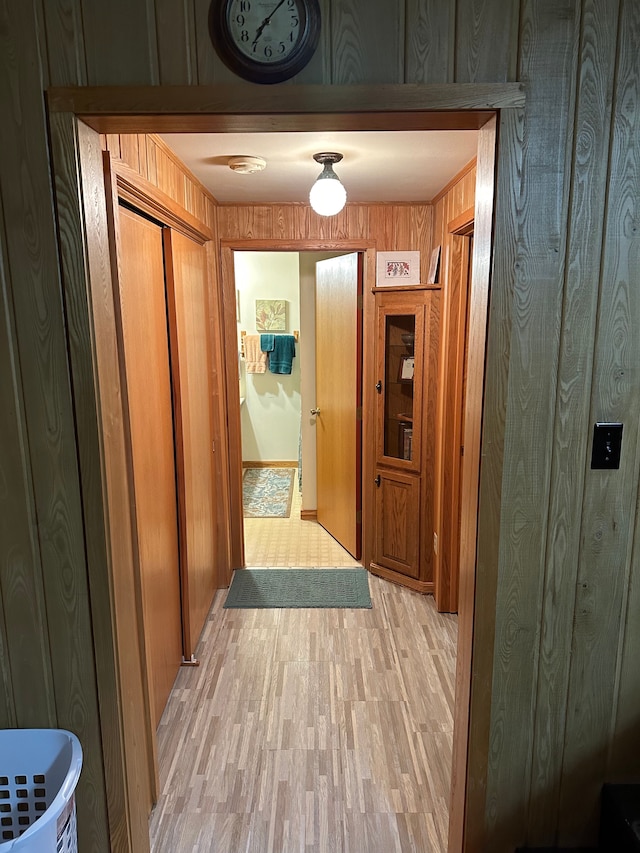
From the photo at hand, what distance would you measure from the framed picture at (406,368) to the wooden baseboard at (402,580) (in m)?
1.26

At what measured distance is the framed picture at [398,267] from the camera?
129 inches

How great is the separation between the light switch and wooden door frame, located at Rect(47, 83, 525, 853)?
0.79 feet

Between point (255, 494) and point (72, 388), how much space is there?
4.07m

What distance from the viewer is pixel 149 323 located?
2109 millimetres

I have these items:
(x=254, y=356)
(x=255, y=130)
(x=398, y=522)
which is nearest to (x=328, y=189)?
(x=255, y=130)

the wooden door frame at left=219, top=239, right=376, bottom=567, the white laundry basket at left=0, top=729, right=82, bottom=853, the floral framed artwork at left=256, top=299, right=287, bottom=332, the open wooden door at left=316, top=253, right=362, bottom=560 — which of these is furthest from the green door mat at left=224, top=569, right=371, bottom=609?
the floral framed artwork at left=256, top=299, right=287, bottom=332

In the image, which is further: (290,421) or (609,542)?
(290,421)

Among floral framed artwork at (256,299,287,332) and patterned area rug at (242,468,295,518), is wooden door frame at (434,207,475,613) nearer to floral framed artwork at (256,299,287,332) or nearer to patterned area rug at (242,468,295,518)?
patterned area rug at (242,468,295,518)

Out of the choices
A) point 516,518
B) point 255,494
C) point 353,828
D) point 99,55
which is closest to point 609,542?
point 516,518

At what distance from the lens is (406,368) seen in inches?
130

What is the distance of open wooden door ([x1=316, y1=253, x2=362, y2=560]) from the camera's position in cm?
353

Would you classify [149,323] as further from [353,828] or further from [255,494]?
[255,494]

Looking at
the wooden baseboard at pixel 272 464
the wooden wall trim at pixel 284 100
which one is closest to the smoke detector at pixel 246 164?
the wooden wall trim at pixel 284 100

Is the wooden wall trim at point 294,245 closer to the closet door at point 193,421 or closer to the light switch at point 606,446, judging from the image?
the closet door at point 193,421
